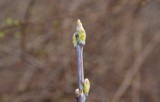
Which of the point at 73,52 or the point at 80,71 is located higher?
the point at 73,52

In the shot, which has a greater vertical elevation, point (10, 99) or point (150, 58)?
point (150, 58)

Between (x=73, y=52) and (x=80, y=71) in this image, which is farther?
(x=73, y=52)

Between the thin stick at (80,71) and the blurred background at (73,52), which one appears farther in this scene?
the blurred background at (73,52)

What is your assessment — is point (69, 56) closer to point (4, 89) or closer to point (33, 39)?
point (33, 39)

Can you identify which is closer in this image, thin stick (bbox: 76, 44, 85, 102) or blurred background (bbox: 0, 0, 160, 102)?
thin stick (bbox: 76, 44, 85, 102)

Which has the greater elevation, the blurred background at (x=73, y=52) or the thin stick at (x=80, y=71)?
the blurred background at (x=73, y=52)

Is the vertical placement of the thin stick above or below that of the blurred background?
below

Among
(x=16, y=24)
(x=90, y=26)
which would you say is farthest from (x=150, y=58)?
(x=16, y=24)

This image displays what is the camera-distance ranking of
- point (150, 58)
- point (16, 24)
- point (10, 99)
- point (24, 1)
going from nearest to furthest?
point (16, 24)
point (10, 99)
point (24, 1)
point (150, 58)
